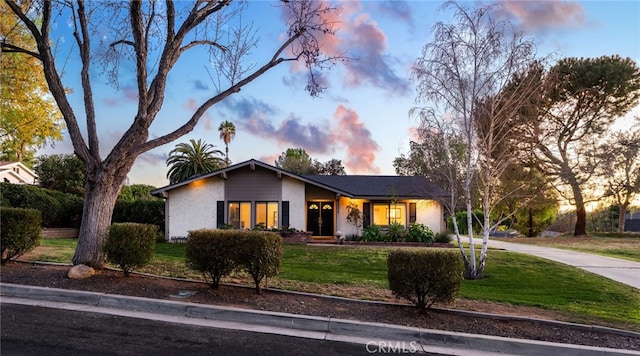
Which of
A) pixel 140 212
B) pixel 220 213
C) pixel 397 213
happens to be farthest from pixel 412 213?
pixel 140 212

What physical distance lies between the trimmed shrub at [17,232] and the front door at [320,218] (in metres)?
14.3

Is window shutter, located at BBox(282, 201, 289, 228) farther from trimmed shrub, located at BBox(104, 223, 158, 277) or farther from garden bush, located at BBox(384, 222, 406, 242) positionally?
trimmed shrub, located at BBox(104, 223, 158, 277)

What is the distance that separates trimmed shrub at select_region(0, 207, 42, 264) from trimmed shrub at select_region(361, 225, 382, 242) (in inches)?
562

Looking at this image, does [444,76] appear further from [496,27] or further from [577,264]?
[577,264]

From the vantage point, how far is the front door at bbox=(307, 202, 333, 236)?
71.7 ft

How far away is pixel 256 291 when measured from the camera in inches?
279

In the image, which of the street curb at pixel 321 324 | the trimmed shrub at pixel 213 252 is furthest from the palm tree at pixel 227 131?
the street curb at pixel 321 324

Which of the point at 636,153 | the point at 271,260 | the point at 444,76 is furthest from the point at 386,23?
the point at 636,153

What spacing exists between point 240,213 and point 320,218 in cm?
436

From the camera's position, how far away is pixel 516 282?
1047 cm

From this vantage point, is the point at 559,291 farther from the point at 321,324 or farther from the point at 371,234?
the point at 371,234

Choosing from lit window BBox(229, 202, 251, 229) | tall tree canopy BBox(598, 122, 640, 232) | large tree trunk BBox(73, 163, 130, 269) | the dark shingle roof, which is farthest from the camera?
tall tree canopy BBox(598, 122, 640, 232)

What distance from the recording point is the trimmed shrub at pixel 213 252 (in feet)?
22.5

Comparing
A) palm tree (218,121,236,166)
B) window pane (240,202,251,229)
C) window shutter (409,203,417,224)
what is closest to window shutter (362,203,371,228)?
window shutter (409,203,417,224)
